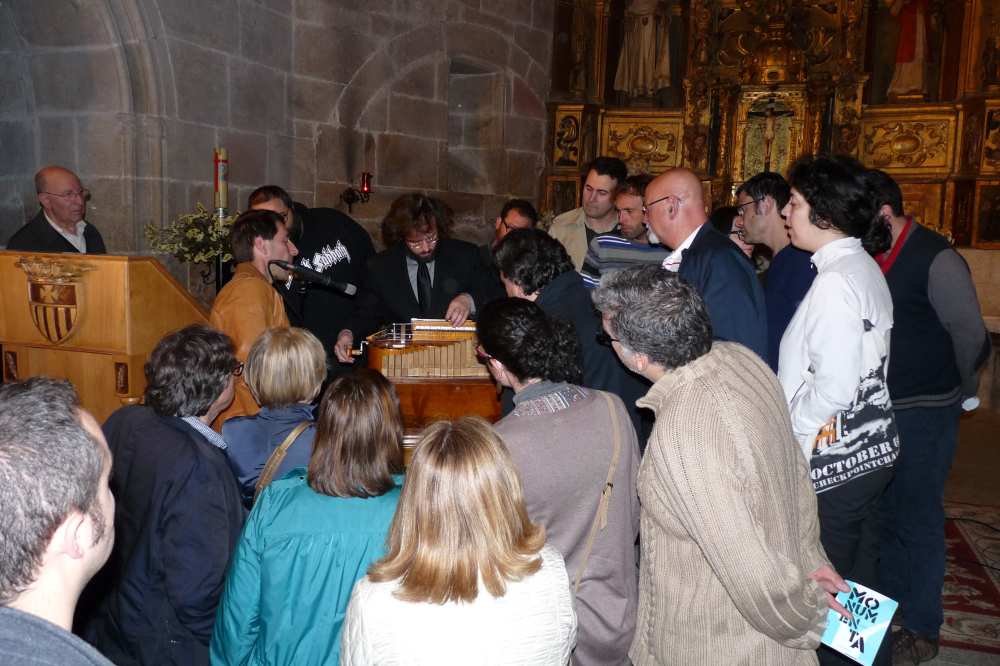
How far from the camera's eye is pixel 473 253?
184 inches

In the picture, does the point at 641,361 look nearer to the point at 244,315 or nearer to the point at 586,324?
the point at 586,324

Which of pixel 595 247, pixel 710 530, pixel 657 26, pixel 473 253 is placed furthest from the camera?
pixel 657 26

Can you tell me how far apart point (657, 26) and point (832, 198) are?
28.7ft

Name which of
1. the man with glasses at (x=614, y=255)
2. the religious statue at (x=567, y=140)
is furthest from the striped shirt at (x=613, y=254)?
the religious statue at (x=567, y=140)

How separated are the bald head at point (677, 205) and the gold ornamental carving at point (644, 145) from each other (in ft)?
24.8

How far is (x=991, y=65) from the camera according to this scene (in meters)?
9.15

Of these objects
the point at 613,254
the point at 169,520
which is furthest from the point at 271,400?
the point at 613,254

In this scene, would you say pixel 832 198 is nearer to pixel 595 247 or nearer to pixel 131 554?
pixel 595 247

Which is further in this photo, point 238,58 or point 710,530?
point 238,58

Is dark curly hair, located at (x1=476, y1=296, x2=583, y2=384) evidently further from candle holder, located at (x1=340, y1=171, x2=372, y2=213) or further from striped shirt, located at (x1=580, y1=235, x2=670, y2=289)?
candle holder, located at (x1=340, y1=171, x2=372, y2=213)

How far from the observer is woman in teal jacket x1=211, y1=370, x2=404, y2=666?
1905mm

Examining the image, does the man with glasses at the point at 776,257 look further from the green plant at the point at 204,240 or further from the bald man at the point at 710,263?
the green plant at the point at 204,240

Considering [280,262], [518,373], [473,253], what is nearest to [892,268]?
[518,373]

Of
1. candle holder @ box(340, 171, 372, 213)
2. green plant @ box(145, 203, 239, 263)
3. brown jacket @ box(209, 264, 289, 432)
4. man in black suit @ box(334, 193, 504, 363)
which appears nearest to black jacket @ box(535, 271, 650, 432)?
brown jacket @ box(209, 264, 289, 432)
